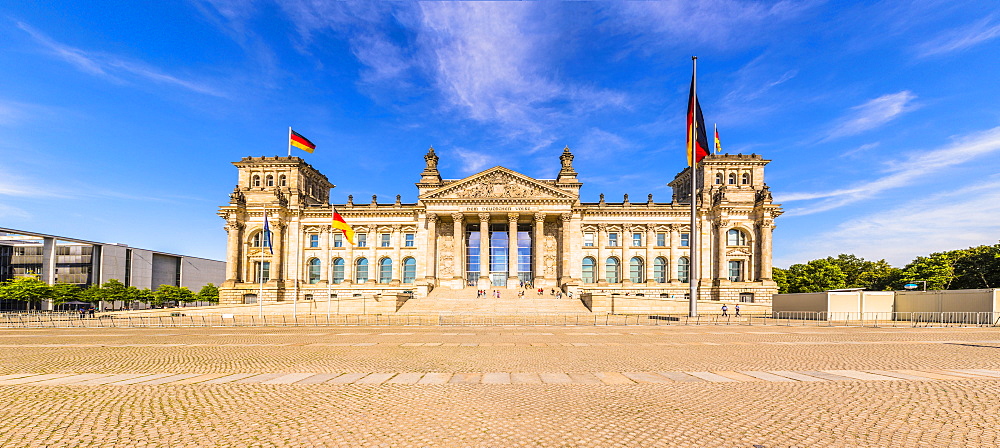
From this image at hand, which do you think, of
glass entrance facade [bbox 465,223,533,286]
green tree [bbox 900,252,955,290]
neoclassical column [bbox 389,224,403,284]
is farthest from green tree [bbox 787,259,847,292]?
neoclassical column [bbox 389,224,403,284]

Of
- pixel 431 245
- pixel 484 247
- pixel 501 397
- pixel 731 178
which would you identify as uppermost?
pixel 731 178

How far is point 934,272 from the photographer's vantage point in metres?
75.9

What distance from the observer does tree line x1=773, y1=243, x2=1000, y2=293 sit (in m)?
71.1

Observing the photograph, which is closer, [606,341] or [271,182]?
[606,341]

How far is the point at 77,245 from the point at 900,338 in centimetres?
11693

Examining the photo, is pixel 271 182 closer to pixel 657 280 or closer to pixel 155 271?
pixel 155 271

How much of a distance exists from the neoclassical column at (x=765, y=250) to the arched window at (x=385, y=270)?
55.5m

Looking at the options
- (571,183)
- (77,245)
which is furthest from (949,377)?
(77,245)

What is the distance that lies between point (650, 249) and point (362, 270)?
147 feet

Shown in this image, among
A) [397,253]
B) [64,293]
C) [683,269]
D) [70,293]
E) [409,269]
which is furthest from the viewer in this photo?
[409,269]

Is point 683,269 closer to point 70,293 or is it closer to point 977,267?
point 977,267

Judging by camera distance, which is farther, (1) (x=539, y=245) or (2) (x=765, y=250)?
(1) (x=539, y=245)

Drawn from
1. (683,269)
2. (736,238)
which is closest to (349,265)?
(683,269)

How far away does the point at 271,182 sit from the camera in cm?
8188
